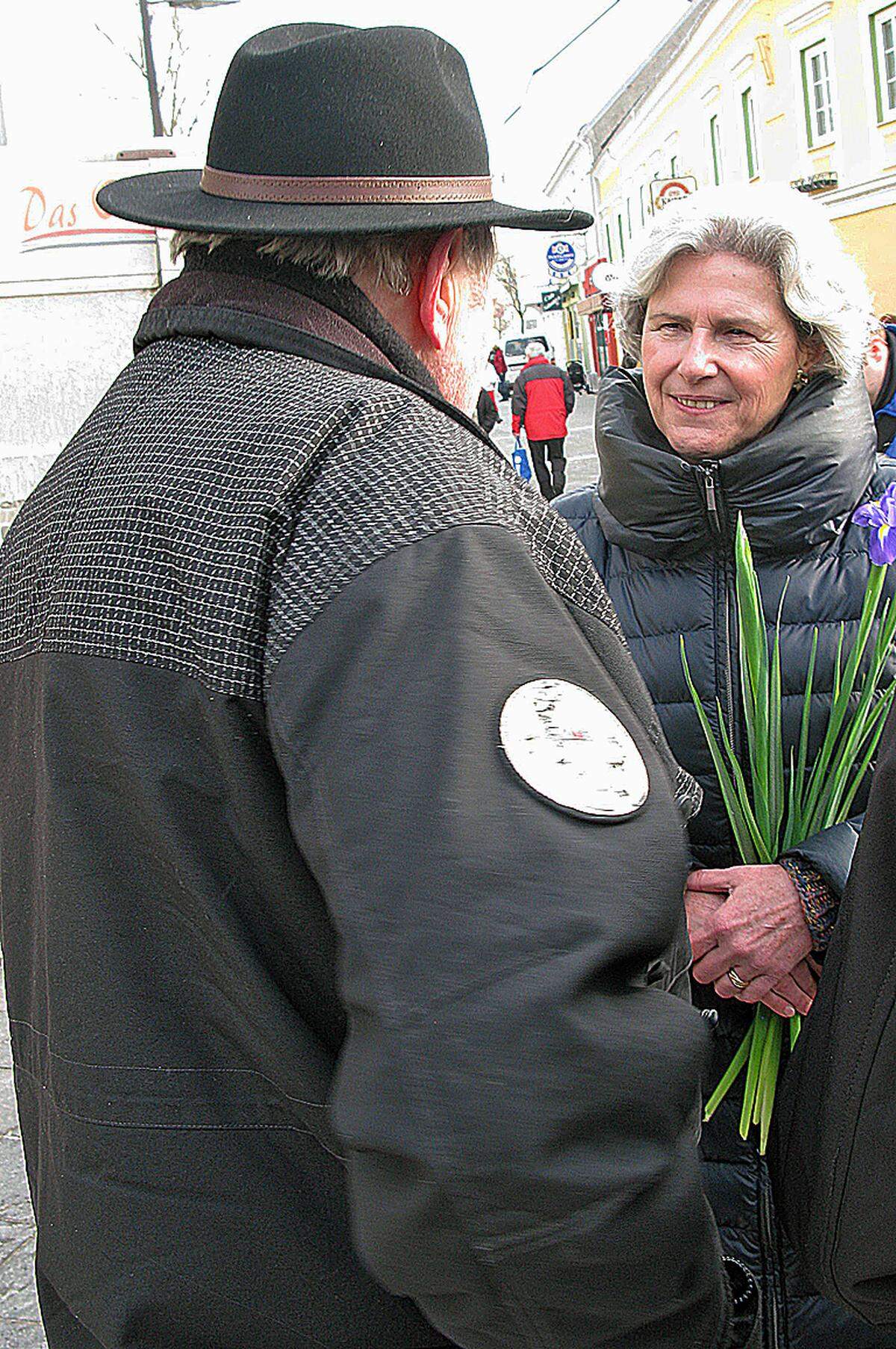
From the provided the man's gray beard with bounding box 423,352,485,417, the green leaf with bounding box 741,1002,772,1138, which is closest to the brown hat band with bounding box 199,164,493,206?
the man's gray beard with bounding box 423,352,485,417

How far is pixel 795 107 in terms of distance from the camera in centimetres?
2422

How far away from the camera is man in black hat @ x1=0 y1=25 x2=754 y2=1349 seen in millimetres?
1020

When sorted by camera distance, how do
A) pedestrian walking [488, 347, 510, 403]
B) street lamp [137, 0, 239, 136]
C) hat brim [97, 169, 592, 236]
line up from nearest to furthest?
hat brim [97, 169, 592, 236] → street lamp [137, 0, 239, 136] → pedestrian walking [488, 347, 510, 403]

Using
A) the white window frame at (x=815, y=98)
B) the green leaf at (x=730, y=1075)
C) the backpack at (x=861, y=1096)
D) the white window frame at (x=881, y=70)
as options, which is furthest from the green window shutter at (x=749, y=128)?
the backpack at (x=861, y=1096)

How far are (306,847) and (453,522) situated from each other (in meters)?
0.27

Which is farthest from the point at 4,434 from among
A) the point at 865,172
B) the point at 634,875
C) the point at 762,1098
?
the point at 865,172

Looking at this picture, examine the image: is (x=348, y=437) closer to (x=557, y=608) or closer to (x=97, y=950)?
(x=557, y=608)

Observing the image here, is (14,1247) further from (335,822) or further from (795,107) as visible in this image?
(795,107)

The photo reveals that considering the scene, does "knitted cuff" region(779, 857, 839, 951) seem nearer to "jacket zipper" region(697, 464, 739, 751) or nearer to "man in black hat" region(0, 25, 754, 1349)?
"jacket zipper" region(697, 464, 739, 751)

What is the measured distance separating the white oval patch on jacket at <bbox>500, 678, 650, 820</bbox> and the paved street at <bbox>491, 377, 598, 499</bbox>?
12.5 meters

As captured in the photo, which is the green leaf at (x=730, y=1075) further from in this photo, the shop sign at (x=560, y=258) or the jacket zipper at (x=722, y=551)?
the shop sign at (x=560, y=258)

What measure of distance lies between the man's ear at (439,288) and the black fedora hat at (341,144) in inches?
1.6

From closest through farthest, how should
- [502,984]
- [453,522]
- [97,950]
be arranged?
[502,984] → [453,522] → [97,950]

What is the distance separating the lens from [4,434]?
8.54 m
